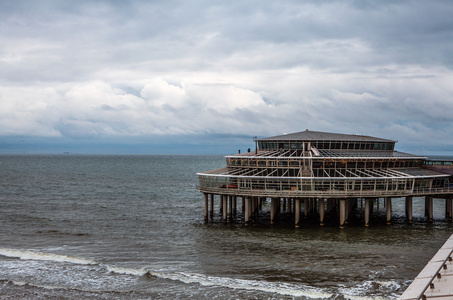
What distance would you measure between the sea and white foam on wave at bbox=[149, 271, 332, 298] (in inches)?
3.0

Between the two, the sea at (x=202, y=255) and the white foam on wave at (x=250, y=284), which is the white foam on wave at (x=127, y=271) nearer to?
the sea at (x=202, y=255)

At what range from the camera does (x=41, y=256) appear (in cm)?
4812

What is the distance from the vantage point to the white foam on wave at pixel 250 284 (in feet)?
119

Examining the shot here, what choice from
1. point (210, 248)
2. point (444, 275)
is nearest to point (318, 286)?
point (444, 275)

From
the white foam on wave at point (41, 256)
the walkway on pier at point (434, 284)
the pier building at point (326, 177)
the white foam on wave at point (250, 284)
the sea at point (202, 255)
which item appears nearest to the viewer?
the walkway on pier at point (434, 284)

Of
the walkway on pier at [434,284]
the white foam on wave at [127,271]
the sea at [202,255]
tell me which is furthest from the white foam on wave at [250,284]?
the walkway on pier at [434,284]

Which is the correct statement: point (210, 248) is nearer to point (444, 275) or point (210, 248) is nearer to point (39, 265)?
point (39, 265)

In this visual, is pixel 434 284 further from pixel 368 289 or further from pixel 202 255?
pixel 202 255

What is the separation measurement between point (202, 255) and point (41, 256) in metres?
15.9

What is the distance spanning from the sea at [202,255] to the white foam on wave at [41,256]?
10 centimetres

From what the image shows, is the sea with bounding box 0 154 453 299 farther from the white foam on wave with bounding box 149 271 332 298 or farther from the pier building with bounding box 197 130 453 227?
the pier building with bounding box 197 130 453 227

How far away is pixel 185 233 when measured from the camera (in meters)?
59.2

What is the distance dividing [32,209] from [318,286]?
5857cm

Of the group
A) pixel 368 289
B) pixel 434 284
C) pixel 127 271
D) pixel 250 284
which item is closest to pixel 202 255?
pixel 127 271
